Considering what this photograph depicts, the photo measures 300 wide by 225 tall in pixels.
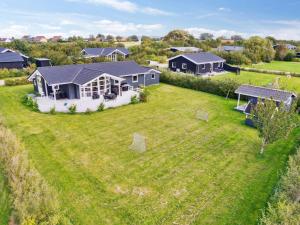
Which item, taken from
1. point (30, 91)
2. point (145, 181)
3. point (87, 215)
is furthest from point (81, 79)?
point (87, 215)

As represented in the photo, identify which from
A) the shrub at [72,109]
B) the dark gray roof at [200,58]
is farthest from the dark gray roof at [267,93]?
the dark gray roof at [200,58]

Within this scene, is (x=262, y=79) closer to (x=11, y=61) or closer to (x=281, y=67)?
(x=281, y=67)

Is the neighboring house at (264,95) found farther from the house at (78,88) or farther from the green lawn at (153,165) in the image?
the house at (78,88)

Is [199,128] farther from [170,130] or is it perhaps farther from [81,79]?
[81,79]

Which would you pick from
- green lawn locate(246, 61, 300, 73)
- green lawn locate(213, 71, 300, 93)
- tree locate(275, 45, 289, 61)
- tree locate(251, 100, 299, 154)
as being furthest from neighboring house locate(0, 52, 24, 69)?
tree locate(275, 45, 289, 61)

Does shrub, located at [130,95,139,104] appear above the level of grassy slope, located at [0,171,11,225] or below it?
above

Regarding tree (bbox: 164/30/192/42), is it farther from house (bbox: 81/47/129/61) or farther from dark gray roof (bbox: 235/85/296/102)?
dark gray roof (bbox: 235/85/296/102)
